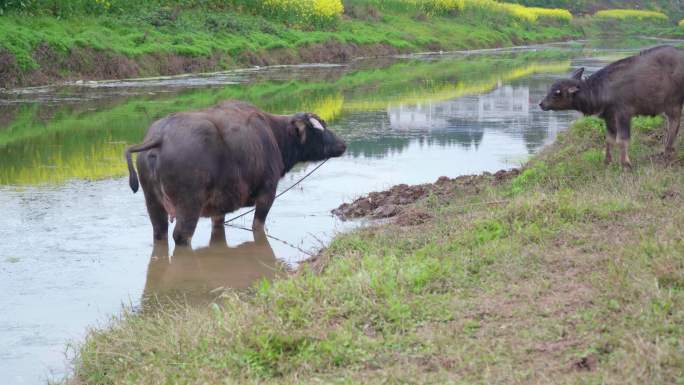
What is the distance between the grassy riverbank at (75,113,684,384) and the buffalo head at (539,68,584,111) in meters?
2.77

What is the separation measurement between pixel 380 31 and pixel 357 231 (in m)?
32.4

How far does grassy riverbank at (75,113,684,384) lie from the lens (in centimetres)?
433

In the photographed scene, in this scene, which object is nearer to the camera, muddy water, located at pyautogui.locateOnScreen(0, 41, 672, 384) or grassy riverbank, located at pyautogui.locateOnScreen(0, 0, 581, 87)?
muddy water, located at pyautogui.locateOnScreen(0, 41, 672, 384)

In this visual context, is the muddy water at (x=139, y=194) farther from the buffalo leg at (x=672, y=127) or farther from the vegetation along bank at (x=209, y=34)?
the buffalo leg at (x=672, y=127)

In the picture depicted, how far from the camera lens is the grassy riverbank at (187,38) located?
69.5 ft

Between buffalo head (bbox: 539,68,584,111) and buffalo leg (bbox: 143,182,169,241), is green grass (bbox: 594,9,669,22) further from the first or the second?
buffalo leg (bbox: 143,182,169,241)

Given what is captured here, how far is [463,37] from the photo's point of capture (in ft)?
147

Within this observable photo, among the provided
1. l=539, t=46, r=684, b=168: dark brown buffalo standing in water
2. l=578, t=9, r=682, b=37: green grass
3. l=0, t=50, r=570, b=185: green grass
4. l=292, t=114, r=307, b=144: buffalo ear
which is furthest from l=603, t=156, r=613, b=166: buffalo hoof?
l=578, t=9, r=682, b=37: green grass

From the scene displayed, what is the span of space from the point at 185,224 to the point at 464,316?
3.63 metres

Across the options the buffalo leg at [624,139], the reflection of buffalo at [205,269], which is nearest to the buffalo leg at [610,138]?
the buffalo leg at [624,139]

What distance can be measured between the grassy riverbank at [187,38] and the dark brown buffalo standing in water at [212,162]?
1242 centimetres

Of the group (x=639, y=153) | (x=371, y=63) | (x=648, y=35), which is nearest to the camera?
(x=639, y=153)

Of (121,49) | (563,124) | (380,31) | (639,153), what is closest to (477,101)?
(563,124)

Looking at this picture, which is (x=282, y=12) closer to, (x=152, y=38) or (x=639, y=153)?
(x=152, y=38)
